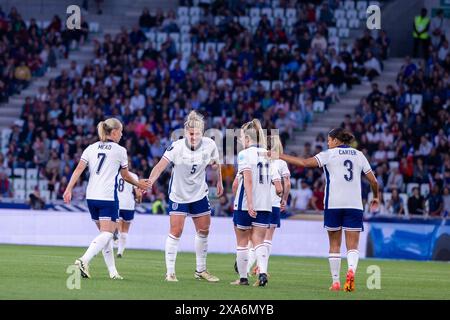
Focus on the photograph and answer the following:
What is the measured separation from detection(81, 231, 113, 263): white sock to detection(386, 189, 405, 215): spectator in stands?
16011mm

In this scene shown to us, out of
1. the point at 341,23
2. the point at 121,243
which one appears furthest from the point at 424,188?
the point at 121,243

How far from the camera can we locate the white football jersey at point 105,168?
18.4 meters

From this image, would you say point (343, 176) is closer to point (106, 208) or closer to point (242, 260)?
point (242, 260)

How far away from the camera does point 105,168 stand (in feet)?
60.6

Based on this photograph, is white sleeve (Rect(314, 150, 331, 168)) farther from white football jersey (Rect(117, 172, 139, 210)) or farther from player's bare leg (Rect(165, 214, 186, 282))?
white football jersey (Rect(117, 172, 139, 210))

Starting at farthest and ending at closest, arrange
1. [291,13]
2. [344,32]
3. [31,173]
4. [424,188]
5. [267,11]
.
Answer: [267,11], [291,13], [344,32], [31,173], [424,188]

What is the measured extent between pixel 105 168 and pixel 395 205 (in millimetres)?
16051

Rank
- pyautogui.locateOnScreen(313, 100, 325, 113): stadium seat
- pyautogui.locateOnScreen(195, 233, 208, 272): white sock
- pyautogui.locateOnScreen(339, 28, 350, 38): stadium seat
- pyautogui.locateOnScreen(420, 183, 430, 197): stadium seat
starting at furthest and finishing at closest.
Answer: pyautogui.locateOnScreen(339, 28, 350, 38): stadium seat, pyautogui.locateOnScreen(313, 100, 325, 113): stadium seat, pyautogui.locateOnScreen(420, 183, 430, 197): stadium seat, pyautogui.locateOnScreen(195, 233, 208, 272): white sock

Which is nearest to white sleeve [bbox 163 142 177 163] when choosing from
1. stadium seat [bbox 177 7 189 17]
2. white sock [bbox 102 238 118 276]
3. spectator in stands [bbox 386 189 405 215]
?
white sock [bbox 102 238 118 276]

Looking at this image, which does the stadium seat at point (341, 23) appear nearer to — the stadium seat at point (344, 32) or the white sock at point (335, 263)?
the stadium seat at point (344, 32)

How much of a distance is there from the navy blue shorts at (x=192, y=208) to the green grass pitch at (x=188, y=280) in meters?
1.06

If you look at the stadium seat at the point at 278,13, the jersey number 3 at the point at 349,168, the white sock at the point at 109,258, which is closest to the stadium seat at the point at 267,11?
the stadium seat at the point at 278,13

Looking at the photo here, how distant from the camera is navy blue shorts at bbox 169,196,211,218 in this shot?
60.3ft
